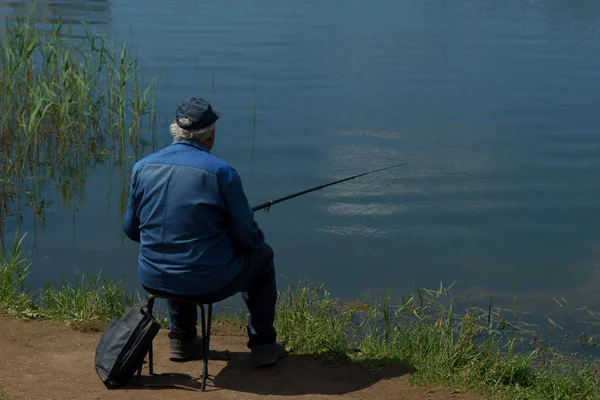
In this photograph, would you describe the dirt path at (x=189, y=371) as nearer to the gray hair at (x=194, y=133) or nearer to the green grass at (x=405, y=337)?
the green grass at (x=405, y=337)

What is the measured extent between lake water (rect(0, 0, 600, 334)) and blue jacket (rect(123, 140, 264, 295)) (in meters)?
2.66

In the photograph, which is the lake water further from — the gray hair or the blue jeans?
the gray hair

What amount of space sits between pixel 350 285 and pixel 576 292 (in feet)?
5.37

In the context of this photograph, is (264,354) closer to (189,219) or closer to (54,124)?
(189,219)

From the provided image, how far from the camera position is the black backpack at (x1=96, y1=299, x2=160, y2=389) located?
496 cm

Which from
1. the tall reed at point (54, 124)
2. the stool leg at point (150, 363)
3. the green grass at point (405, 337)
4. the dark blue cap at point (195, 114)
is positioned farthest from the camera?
the tall reed at point (54, 124)

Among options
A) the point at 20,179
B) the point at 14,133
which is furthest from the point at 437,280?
the point at 14,133

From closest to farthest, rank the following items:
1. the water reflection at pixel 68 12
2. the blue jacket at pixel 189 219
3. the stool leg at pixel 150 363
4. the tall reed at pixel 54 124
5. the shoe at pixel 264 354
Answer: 1. the blue jacket at pixel 189 219
2. the stool leg at pixel 150 363
3. the shoe at pixel 264 354
4. the tall reed at pixel 54 124
5. the water reflection at pixel 68 12

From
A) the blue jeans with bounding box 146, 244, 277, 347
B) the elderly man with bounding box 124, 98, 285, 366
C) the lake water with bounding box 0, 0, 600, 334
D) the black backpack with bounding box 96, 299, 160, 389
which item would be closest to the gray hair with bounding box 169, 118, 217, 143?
the elderly man with bounding box 124, 98, 285, 366

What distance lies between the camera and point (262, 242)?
17.1ft

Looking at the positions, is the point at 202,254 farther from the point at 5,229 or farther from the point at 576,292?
the point at 5,229

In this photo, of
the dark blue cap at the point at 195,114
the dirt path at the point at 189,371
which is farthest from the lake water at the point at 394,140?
the dark blue cap at the point at 195,114

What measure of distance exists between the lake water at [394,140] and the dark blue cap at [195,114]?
9.15ft

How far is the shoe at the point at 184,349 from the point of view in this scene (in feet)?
18.1
